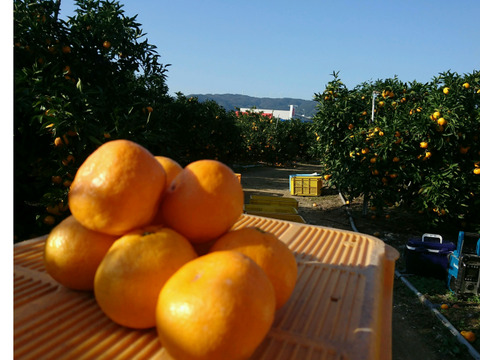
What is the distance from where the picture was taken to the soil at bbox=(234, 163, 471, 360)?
3.61m

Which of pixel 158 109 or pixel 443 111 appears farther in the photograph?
pixel 443 111

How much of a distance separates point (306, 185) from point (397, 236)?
4.73 m

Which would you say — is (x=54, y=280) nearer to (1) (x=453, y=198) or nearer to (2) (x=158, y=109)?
(2) (x=158, y=109)

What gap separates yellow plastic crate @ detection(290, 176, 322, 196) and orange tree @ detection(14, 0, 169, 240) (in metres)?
7.37

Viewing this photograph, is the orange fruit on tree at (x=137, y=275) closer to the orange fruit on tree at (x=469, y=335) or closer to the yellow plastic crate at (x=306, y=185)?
the orange fruit on tree at (x=469, y=335)

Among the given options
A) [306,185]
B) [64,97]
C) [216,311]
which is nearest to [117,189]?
[216,311]

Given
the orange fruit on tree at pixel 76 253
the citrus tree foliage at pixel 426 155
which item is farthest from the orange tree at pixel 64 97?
the citrus tree foliage at pixel 426 155

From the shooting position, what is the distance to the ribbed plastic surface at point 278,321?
3.15 ft

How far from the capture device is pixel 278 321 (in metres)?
1.16

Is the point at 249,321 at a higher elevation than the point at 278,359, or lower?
higher

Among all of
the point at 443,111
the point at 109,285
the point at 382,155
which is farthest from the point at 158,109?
the point at 443,111

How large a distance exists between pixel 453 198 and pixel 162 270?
6.93 metres

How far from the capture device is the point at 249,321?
2.76 ft

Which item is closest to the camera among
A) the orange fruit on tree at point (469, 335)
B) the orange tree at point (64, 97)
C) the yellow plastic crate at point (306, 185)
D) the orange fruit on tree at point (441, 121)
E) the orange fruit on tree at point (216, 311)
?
the orange fruit on tree at point (216, 311)
